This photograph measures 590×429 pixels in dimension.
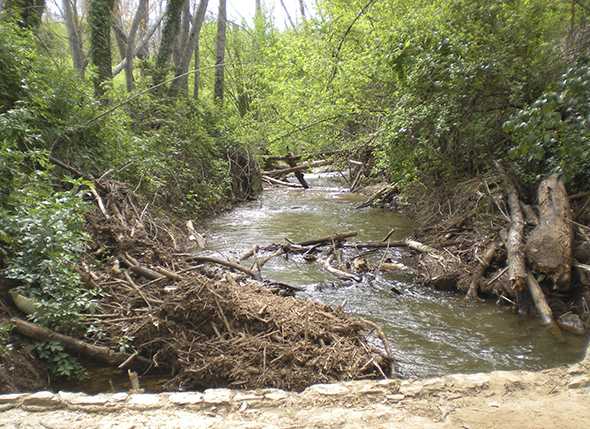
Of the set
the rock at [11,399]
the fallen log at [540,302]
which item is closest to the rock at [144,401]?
the rock at [11,399]

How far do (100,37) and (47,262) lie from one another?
818 centimetres

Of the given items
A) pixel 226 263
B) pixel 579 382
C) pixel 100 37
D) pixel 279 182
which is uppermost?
pixel 100 37

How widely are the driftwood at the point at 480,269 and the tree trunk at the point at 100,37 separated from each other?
27.8ft

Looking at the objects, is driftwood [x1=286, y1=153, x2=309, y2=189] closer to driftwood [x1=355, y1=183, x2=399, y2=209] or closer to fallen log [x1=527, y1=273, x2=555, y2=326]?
driftwood [x1=355, y1=183, x2=399, y2=209]

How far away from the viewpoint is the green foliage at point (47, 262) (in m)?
3.89

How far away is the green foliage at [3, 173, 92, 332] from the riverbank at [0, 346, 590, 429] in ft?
3.84

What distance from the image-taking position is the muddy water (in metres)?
4.38

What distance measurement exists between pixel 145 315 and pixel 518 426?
3.26 metres

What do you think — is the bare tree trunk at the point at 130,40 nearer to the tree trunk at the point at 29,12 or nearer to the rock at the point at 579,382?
the tree trunk at the point at 29,12

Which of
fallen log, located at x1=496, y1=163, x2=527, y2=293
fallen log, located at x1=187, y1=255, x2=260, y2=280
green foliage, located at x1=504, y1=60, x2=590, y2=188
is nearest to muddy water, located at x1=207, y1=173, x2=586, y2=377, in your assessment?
fallen log, located at x1=496, y1=163, x2=527, y2=293

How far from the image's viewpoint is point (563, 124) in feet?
15.9

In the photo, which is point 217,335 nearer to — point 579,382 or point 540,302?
point 579,382

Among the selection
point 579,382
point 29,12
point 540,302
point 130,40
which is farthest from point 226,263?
point 130,40

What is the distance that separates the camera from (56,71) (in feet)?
24.7
